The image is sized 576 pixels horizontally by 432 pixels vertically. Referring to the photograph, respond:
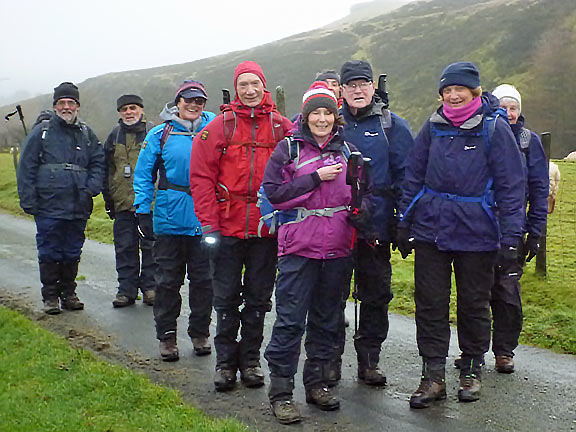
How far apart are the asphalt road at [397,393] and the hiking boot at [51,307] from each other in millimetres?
487

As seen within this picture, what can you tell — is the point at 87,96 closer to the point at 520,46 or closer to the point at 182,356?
the point at 520,46

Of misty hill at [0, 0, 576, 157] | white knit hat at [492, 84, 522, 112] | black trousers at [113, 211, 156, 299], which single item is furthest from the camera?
misty hill at [0, 0, 576, 157]

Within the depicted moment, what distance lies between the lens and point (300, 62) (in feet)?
308

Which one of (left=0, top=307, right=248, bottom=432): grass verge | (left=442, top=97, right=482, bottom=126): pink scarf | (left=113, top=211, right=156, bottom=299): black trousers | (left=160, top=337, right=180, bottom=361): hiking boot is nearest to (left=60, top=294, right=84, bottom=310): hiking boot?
(left=113, top=211, right=156, bottom=299): black trousers

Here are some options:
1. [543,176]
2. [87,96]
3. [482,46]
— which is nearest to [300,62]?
[482,46]

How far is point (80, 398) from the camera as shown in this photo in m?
5.04

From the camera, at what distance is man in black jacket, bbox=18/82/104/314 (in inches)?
312

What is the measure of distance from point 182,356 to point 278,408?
6.26ft

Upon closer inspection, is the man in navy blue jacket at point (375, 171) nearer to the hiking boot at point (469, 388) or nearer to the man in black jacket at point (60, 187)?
the hiking boot at point (469, 388)

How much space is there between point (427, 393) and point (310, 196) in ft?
6.18

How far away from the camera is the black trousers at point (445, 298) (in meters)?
5.02

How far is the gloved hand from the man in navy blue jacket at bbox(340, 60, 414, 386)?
4.07ft

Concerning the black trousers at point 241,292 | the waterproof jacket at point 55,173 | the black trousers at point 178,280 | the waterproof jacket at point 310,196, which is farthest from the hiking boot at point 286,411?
the waterproof jacket at point 55,173

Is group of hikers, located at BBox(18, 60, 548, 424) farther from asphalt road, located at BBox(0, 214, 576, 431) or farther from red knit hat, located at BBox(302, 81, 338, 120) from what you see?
asphalt road, located at BBox(0, 214, 576, 431)
